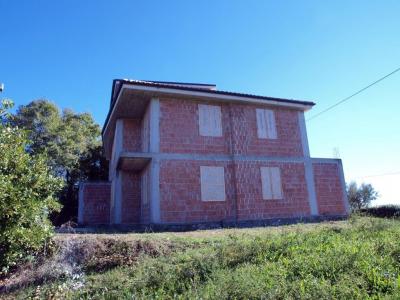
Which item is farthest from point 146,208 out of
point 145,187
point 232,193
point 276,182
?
point 276,182

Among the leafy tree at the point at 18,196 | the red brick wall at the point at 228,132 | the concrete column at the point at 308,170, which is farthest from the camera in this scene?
the concrete column at the point at 308,170

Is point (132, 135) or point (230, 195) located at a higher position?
point (132, 135)

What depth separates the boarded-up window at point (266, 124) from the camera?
14.8 meters

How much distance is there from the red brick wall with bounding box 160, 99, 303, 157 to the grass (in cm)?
515

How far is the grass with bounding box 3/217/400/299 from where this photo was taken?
5.39m

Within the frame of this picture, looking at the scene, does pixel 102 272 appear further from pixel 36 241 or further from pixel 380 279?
pixel 380 279

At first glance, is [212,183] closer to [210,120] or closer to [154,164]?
[154,164]

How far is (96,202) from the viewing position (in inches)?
734

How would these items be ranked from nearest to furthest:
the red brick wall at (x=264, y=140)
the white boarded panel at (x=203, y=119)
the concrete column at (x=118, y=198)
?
the white boarded panel at (x=203, y=119), the red brick wall at (x=264, y=140), the concrete column at (x=118, y=198)

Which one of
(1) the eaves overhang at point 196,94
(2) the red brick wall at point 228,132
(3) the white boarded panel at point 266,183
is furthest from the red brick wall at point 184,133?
(3) the white boarded panel at point 266,183

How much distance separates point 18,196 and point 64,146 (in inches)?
884

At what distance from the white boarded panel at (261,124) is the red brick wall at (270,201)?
123 centimetres

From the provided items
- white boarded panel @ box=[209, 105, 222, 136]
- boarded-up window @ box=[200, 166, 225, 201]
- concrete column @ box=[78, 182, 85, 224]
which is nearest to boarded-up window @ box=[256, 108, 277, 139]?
white boarded panel @ box=[209, 105, 222, 136]

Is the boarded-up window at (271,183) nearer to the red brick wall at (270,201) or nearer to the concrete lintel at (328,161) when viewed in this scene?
the red brick wall at (270,201)
